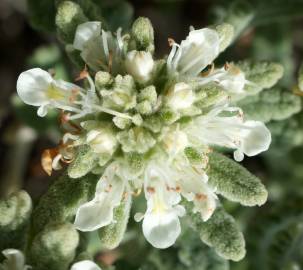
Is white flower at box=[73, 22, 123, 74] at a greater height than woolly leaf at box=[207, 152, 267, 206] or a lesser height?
greater

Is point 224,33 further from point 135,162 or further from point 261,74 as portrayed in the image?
point 135,162

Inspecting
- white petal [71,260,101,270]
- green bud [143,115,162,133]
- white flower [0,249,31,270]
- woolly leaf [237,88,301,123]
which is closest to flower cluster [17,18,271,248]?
green bud [143,115,162,133]

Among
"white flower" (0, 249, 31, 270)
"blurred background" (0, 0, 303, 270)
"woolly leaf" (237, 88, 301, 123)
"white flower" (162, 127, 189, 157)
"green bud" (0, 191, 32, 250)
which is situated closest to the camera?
"white flower" (162, 127, 189, 157)

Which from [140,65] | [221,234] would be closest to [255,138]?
[221,234]

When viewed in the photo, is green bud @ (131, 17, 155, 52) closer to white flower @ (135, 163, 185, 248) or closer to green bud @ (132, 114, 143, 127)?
green bud @ (132, 114, 143, 127)

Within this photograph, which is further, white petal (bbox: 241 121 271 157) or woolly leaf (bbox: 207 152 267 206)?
white petal (bbox: 241 121 271 157)

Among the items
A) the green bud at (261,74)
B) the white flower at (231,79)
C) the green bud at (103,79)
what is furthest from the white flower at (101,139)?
the green bud at (261,74)
